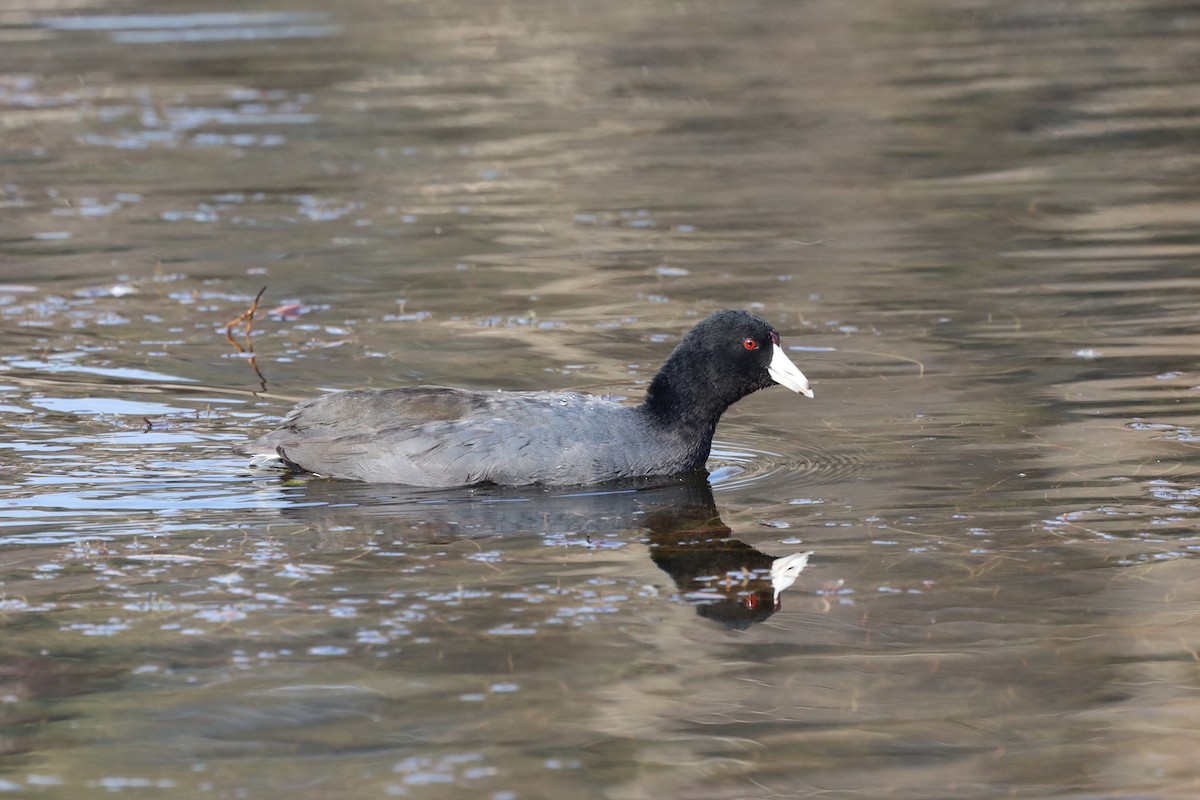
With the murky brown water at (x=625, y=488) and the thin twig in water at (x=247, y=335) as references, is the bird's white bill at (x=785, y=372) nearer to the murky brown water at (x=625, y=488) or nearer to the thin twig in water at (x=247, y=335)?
the murky brown water at (x=625, y=488)

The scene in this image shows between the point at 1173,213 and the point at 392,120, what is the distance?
8692mm

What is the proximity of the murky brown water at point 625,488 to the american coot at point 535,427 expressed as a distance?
0.15 metres

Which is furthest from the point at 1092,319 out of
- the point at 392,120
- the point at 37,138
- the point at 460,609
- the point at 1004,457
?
the point at 37,138

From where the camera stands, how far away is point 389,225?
14305 mm

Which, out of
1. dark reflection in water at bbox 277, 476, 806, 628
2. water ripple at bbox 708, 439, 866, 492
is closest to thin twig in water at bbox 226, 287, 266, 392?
dark reflection in water at bbox 277, 476, 806, 628

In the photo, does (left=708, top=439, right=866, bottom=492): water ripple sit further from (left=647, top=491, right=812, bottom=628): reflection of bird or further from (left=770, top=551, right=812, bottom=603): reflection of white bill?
(left=770, top=551, right=812, bottom=603): reflection of white bill

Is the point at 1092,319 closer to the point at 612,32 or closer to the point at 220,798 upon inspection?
the point at 220,798

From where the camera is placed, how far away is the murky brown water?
210 inches

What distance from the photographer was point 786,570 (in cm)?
677

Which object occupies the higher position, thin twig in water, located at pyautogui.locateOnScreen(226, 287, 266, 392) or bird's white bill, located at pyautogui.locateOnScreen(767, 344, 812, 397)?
thin twig in water, located at pyautogui.locateOnScreen(226, 287, 266, 392)

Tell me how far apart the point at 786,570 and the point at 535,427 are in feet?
5.22

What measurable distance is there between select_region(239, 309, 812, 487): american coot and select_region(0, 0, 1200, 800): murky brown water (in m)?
0.15

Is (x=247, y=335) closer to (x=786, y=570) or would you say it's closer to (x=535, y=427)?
(x=535, y=427)

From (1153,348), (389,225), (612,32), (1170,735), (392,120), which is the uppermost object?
(612,32)
